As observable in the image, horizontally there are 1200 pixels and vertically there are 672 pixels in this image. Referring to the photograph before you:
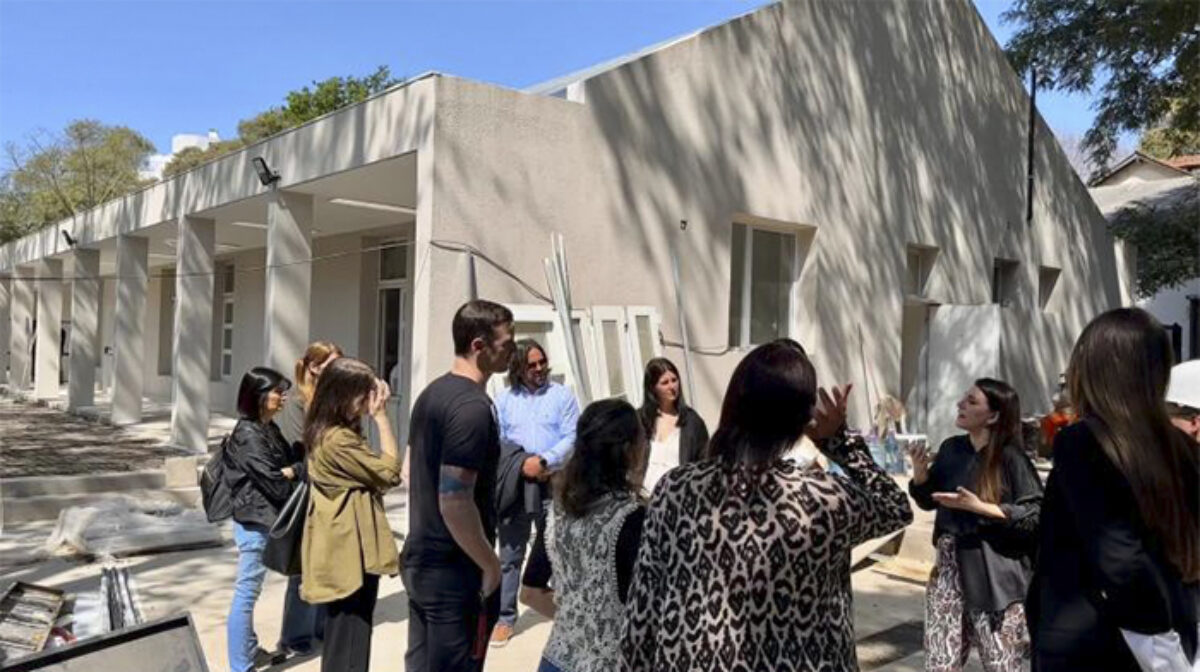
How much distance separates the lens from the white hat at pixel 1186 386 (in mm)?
2754

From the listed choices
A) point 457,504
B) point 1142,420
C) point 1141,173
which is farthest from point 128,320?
point 1141,173

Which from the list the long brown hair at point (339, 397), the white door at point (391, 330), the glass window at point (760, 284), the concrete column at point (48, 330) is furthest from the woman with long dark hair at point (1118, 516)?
the concrete column at point (48, 330)

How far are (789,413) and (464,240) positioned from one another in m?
5.60

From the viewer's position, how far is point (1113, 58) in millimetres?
15359

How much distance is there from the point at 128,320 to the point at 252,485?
11.6m

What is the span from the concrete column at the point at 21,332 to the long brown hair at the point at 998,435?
78.1 ft

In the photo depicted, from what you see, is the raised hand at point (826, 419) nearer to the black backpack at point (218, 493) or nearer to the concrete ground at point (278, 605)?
the concrete ground at point (278, 605)

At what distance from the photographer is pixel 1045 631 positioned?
2.20m

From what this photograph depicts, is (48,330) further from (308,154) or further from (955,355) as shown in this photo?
(955,355)

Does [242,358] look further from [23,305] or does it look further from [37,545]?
[37,545]

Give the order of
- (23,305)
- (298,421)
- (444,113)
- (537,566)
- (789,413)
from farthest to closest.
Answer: (23,305) → (444,113) → (298,421) → (537,566) → (789,413)

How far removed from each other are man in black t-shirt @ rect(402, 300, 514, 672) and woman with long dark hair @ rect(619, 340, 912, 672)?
3.42 feet

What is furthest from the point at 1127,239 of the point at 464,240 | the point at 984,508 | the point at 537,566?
the point at 537,566

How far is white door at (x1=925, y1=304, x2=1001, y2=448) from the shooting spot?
12.4m
